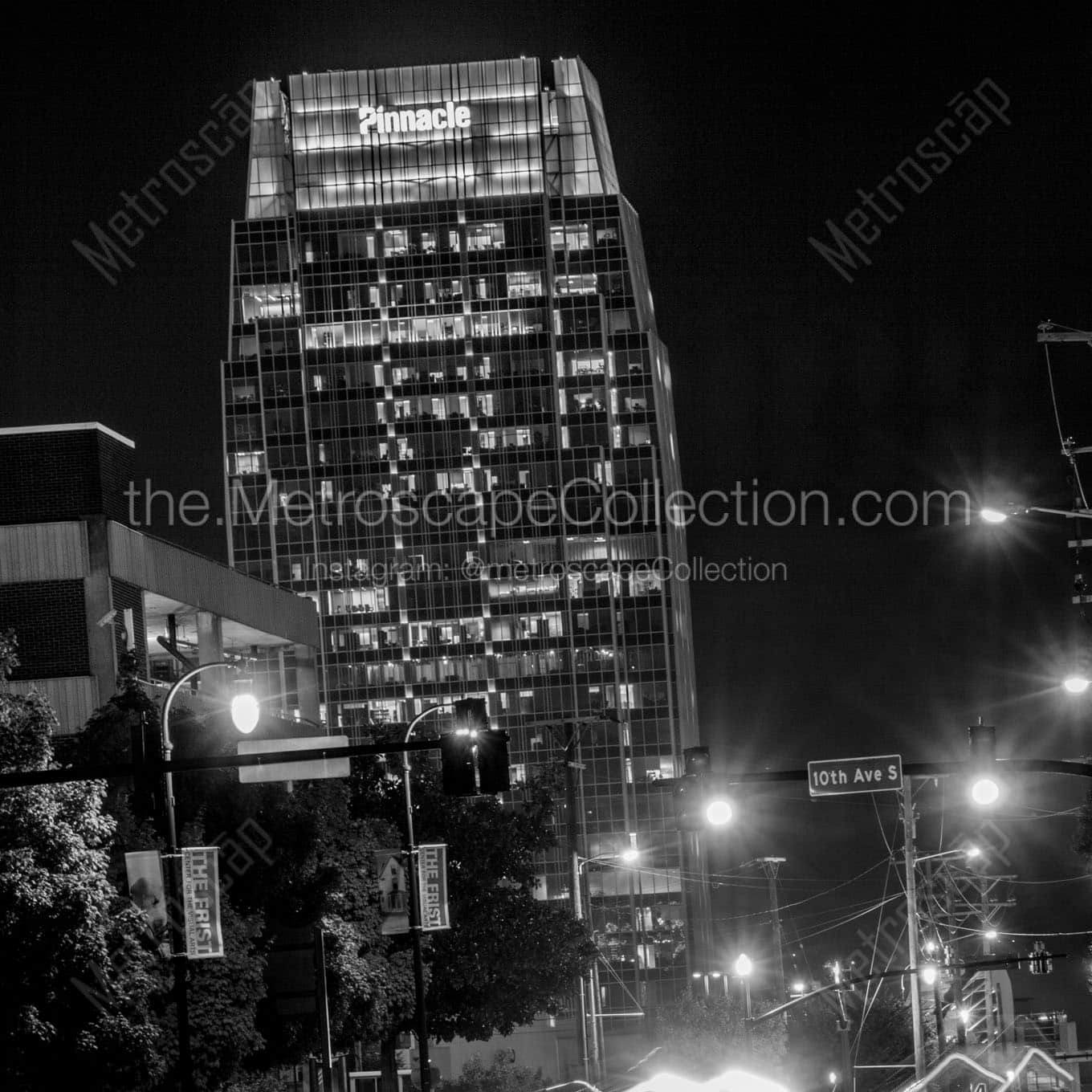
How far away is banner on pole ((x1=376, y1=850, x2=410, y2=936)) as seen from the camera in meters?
43.2

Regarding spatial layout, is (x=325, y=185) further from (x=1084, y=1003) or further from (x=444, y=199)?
(x=1084, y=1003)

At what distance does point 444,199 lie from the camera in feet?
601

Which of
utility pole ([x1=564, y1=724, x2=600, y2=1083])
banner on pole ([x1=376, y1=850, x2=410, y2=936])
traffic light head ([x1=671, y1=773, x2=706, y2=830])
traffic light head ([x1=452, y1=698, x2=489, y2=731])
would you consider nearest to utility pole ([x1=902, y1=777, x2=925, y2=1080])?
banner on pole ([x1=376, y1=850, x2=410, y2=936])

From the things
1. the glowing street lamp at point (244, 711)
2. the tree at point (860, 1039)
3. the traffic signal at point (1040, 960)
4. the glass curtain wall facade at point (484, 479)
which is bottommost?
the tree at point (860, 1039)

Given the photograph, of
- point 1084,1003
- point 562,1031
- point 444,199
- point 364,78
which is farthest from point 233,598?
point 364,78

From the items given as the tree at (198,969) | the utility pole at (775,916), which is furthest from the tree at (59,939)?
the utility pole at (775,916)

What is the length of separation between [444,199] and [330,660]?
47.9 meters

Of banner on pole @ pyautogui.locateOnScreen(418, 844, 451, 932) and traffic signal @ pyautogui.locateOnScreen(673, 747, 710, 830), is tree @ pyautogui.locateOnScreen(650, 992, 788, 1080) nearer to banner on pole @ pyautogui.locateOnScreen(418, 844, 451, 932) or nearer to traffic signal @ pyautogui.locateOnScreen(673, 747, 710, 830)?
banner on pole @ pyautogui.locateOnScreen(418, 844, 451, 932)

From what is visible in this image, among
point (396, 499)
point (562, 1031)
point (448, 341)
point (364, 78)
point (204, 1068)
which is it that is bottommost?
point (562, 1031)

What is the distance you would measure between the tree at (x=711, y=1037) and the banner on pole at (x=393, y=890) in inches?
1044

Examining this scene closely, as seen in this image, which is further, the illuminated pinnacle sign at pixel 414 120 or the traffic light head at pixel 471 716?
the illuminated pinnacle sign at pixel 414 120

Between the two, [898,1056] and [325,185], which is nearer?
[898,1056]

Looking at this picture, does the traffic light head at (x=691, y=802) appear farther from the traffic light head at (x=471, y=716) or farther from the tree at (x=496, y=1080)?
the tree at (x=496, y=1080)

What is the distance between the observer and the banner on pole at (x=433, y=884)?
1722 inches
